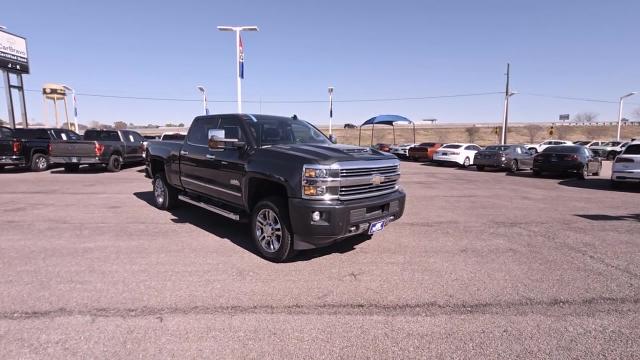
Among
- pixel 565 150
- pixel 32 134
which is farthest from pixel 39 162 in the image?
pixel 565 150

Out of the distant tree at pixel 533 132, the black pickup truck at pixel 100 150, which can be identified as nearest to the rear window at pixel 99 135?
the black pickup truck at pixel 100 150

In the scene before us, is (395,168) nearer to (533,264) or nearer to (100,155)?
(533,264)

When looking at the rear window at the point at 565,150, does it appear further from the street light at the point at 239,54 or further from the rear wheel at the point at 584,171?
the street light at the point at 239,54

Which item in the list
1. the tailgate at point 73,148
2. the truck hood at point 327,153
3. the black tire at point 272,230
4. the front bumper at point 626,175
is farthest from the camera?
the tailgate at point 73,148

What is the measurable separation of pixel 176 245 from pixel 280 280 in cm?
212

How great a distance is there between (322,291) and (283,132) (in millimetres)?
2838

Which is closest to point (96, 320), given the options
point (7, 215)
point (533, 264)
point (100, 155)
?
point (533, 264)

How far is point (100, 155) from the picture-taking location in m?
15.4

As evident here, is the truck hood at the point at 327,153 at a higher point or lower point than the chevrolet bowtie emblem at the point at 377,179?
higher

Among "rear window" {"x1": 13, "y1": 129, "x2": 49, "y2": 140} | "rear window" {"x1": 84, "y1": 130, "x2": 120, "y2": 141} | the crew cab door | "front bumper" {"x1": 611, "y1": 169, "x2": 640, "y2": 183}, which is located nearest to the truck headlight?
the crew cab door

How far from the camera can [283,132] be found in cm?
590

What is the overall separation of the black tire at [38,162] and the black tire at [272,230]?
53.3 feet

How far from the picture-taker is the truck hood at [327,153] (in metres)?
4.45

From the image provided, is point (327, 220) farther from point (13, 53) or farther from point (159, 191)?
point (13, 53)
